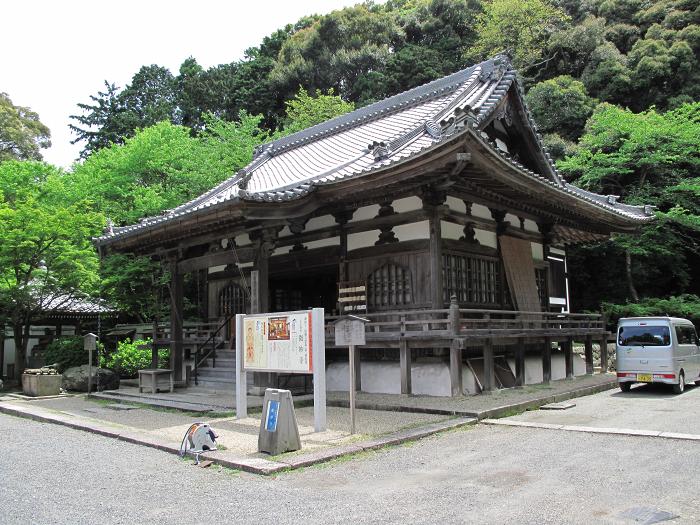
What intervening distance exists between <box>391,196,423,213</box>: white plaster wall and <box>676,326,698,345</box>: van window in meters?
7.13

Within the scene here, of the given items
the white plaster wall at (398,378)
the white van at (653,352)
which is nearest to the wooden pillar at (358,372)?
the white plaster wall at (398,378)

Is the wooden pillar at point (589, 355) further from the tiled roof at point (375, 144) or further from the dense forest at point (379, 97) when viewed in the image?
the dense forest at point (379, 97)

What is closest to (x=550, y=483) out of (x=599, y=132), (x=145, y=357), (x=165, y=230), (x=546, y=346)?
(x=546, y=346)

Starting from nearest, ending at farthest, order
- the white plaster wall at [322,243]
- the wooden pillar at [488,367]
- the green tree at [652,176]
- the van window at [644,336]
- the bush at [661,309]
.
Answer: the wooden pillar at [488,367] < the van window at [644,336] < the white plaster wall at [322,243] < the bush at [661,309] < the green tree at [652,176]

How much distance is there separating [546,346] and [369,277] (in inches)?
211

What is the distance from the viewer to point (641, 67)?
33531 millimetres

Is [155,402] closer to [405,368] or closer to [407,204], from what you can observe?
[405,368]

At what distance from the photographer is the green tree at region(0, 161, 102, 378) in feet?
54.6

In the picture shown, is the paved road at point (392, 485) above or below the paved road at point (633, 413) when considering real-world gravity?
above

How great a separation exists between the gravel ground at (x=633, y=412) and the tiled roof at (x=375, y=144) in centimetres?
502

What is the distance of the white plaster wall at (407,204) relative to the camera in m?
12.9

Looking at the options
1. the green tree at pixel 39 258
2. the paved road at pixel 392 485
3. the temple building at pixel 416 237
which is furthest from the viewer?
the green tree at pixel 39 258

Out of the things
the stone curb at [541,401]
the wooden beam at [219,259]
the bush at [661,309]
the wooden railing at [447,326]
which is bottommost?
the stone curb at [541,401]

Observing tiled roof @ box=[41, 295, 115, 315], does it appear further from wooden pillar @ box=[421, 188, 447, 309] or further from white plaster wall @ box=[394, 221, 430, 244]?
wooden pillar @ box=[421, 188, 447, 309]
